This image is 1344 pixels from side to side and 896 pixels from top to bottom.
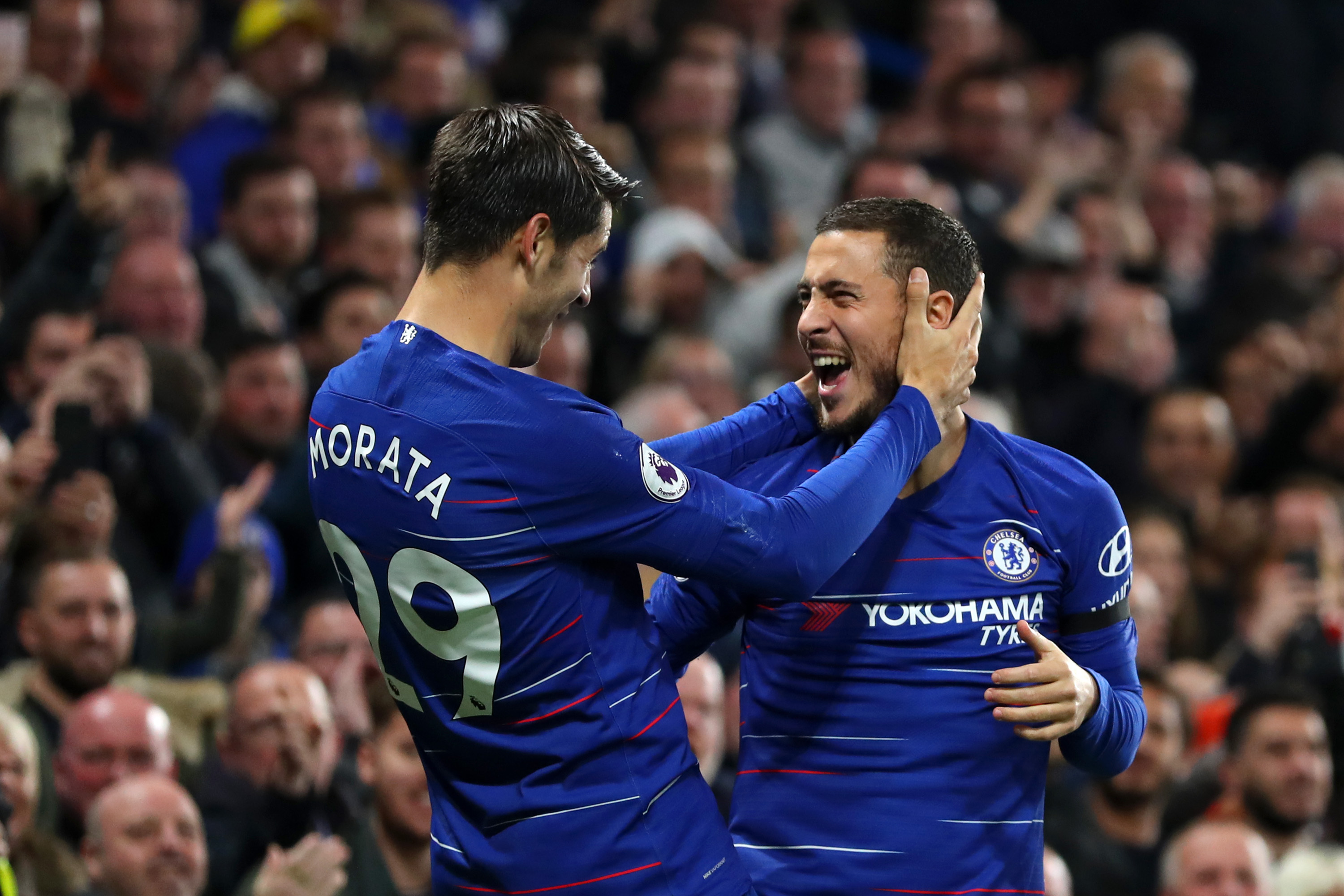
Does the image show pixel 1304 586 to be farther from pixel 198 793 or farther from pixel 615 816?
pixel 615 816

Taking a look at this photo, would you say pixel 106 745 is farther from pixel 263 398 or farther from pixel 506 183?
pixel 506 183

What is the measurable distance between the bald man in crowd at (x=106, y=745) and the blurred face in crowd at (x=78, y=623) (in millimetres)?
213

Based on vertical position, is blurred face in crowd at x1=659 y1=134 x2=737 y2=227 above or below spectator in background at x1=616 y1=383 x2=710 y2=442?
above

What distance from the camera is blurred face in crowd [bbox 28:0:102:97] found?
6.87m

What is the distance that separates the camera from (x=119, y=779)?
16.2ft

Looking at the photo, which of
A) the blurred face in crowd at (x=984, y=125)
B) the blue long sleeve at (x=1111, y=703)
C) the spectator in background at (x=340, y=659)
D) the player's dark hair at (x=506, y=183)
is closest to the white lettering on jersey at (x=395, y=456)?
the player's dark hair at (x=506, y=183)

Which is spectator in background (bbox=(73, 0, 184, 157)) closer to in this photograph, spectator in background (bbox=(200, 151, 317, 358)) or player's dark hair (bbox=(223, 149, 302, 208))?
player's dark hair (bbox=(223, 149, 302, 208))

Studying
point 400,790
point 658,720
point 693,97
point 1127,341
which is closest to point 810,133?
point 693,97

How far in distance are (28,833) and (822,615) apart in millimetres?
2783

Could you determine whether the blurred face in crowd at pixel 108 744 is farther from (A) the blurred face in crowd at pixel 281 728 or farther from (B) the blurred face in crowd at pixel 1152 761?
(B) the blurred face in crowd at pixel 1152 761

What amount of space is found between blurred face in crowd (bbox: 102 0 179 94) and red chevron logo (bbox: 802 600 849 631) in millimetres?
5443

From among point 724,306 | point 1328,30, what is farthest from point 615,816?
point 1328,30

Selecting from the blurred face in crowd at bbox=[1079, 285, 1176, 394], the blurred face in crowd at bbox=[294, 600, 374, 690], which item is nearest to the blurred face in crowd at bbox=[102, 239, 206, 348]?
the blurred face in crowd at bbox=[294, 600, 374, 690]

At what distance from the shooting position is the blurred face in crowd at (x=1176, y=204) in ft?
33.0
